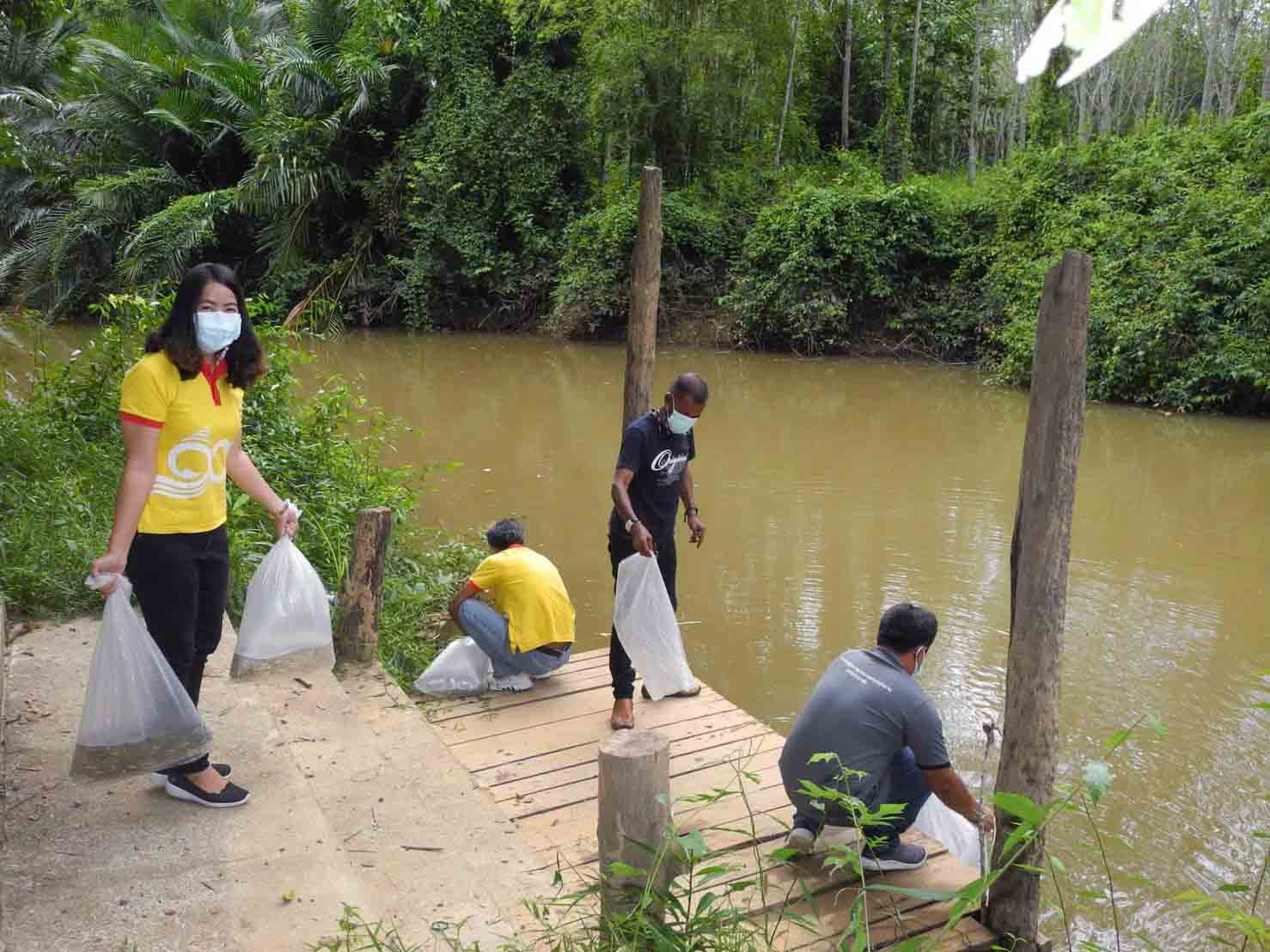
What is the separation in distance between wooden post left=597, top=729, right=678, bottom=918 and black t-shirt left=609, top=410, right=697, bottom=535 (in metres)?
1.71

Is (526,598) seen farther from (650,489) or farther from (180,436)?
(180,436)

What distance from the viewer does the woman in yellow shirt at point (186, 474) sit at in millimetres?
2824

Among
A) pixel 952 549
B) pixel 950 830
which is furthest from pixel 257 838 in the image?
pixel 952 549

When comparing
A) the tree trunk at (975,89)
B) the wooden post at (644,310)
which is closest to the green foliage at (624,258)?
the tree trunk at (975,89)

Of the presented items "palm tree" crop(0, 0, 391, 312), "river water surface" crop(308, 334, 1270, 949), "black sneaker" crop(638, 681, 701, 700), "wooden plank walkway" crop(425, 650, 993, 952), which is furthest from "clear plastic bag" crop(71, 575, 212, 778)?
"palm tree" crop(0, 0, 391, 312)

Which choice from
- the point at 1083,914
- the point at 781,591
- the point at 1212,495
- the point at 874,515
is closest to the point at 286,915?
the point at 1083,914

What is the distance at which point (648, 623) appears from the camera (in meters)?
4.31

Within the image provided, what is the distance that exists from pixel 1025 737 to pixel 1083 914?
1.26 metres

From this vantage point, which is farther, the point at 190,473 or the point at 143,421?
the point at 190,473

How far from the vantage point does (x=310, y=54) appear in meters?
18.3

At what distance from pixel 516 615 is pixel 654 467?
88 cm

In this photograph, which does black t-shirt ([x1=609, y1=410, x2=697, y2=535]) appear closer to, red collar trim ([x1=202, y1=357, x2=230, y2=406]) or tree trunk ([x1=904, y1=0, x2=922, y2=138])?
red collar trim ([x1=202, y1=357, x2=230, y2=406])

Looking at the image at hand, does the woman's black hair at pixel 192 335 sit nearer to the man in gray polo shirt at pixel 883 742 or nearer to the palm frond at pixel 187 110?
the man in gray polo shirt at pixel 883 742

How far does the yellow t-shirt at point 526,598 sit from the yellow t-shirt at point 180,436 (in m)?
1.70
